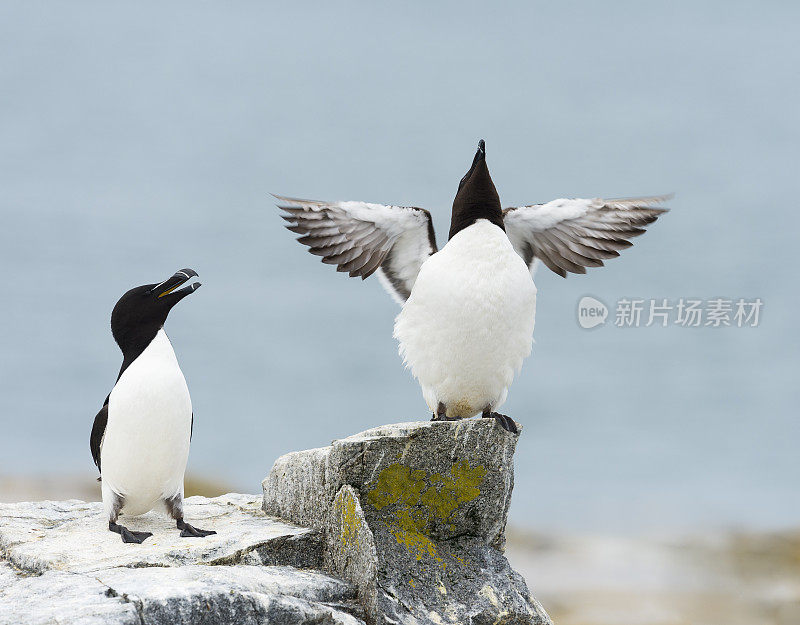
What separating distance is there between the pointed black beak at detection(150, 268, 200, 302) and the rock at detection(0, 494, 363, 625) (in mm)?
1783

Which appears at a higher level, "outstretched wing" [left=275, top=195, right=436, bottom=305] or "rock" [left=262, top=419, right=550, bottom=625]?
"outstretched wing" [left=275, top=195, right=436, bottom=305]

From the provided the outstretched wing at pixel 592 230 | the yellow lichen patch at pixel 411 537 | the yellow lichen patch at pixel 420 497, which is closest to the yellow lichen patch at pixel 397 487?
the yellow lichen patch at pixel 420 497

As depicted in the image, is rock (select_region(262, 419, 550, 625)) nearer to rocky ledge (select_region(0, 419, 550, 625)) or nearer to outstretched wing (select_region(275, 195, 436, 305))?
rocky ledge (select_region(0, 419, 550, 625))

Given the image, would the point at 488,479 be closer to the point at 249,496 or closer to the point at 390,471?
the point at 390,471

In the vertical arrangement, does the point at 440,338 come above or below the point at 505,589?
above

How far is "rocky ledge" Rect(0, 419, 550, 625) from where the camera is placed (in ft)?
18.4

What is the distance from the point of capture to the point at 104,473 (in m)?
7.19

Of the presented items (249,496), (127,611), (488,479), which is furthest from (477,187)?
(127,611)

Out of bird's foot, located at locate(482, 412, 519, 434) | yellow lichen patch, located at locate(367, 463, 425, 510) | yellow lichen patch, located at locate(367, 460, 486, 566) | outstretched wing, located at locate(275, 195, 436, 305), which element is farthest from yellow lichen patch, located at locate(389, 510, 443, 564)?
outstretched wing, located at locate(275, 195, 436, 305)

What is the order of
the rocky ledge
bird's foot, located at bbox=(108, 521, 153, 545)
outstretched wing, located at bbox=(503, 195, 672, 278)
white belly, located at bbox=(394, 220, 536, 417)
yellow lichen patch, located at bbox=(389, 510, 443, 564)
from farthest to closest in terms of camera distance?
outstretched wing, located at bbox=(503, 195, 672, 278)
white belly, located at bbox=(394, 220, 536, 417)
bird's foot, located at bbox=(108, 521, 153, 545)
yellow lichen patch, located at bbox=(389, 510, 443, 564)
the rocky ledge

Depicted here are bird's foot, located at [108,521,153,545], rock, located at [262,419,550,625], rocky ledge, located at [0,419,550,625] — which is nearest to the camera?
rocky ledge, located at [0,419,550,625]

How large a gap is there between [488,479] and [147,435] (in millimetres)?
2515

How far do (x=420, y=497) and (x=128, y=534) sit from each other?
6.98 ft

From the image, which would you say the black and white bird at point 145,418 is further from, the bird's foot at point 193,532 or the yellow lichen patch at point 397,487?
the yellow lichen patch at point 397,487
